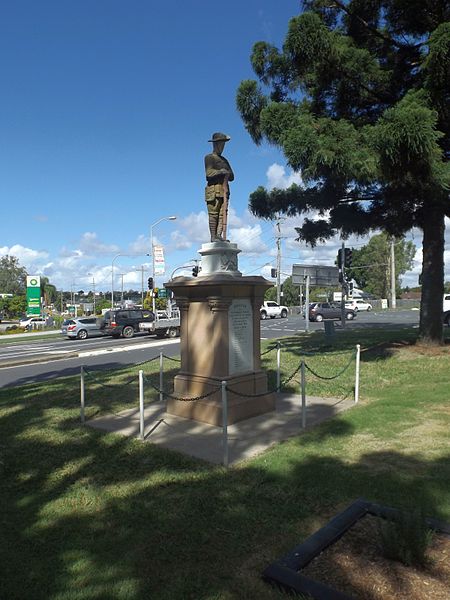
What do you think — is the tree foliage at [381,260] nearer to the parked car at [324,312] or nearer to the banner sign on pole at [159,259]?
the parked car at [324,312]

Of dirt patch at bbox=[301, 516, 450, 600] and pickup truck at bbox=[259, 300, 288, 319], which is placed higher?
pickup truck at bbox=[259, 300, 288, 319]

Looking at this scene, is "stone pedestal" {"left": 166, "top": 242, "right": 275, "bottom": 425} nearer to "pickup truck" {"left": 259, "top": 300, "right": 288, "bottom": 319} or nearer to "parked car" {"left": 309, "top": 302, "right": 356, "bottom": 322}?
"parked car" {"left": 309, "top": 302, "right": 356, "bottom": 322}

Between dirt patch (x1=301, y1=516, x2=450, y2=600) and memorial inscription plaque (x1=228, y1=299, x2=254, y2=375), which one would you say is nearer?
dirt patch (x1=301, y1=516, x2=450, y2=600)

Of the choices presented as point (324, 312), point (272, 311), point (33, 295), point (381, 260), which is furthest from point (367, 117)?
point (381, 260)

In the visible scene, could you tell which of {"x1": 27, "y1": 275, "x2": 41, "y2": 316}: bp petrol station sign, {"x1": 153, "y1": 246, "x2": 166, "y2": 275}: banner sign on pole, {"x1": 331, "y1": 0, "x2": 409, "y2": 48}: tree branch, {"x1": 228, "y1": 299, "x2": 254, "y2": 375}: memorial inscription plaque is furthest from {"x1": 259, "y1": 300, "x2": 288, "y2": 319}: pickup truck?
{"x1": 228, "y1": 299, "x2": 254, "y2": 375}: memorial inscription plaque

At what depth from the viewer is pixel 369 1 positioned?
12812 millimetres

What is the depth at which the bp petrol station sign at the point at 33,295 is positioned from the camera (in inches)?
2024

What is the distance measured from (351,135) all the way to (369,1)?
4760 millimetres

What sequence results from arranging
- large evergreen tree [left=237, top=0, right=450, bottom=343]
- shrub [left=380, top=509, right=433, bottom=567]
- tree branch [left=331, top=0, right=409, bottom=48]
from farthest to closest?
1. tree branch [left=331, top=0, right=409, bottom=48]
2. large evergreen tree [left=237, top=0, right=450, bottom=343]
3. shrub [left=380, top=509, right=433, bottom=567]

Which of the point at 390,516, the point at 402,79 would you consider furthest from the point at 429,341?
the point at 390,516

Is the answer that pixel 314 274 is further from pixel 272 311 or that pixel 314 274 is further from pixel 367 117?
pixel 272 311

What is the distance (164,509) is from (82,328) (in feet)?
94.2

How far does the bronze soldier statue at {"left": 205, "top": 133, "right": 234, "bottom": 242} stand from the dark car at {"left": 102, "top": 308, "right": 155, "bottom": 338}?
2378 cm

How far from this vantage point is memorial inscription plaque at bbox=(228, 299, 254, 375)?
7766mm
